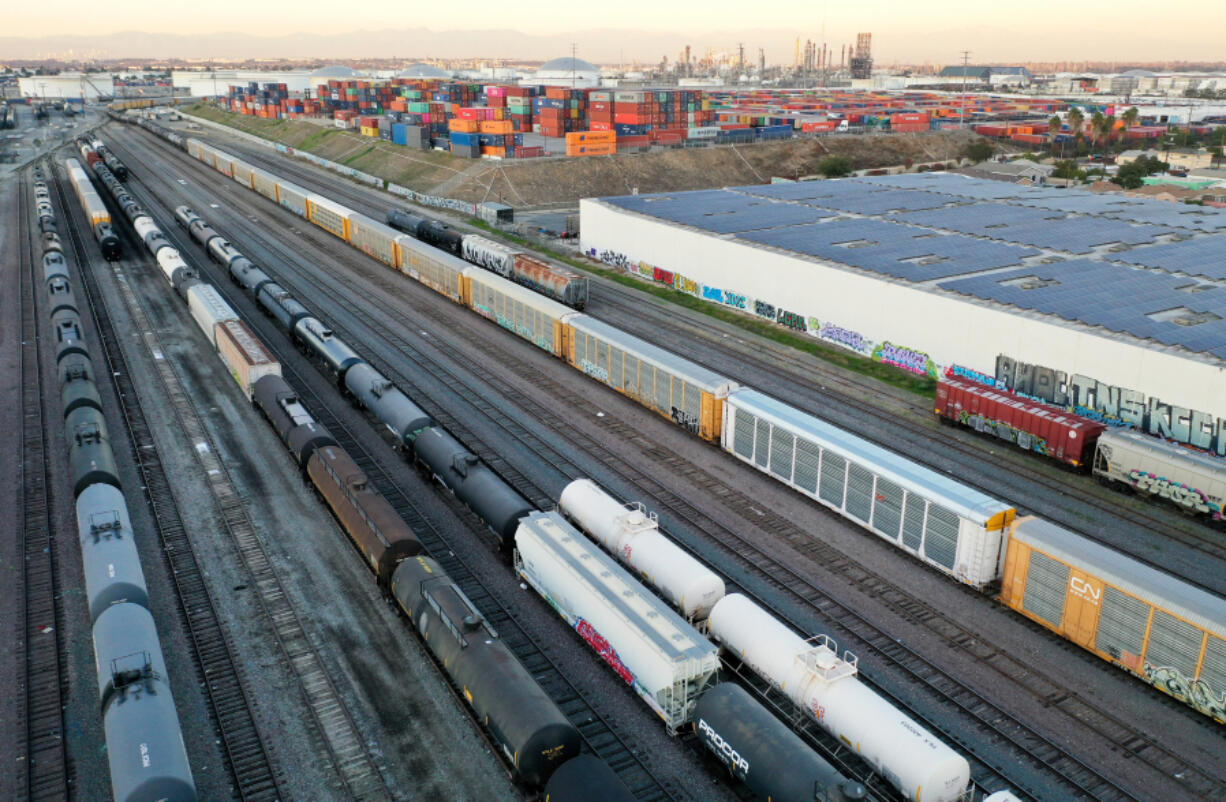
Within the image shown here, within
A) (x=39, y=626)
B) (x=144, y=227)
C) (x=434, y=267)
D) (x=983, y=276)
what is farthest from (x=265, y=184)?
(x=39, y=626)

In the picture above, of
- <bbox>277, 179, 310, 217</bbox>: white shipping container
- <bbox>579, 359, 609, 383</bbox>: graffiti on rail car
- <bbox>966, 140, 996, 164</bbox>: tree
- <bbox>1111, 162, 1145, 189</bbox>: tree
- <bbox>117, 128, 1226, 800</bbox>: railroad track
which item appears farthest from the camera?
<bbox>966, 140, 996, 164</bbox>: tree

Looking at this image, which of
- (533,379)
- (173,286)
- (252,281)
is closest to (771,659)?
(533,379)

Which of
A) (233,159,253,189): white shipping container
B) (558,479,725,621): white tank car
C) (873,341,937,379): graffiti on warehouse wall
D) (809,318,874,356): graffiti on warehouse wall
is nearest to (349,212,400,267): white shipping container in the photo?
(809,318,874,356): graffiti on warehouse wall

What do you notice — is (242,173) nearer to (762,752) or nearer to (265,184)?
(265,184)

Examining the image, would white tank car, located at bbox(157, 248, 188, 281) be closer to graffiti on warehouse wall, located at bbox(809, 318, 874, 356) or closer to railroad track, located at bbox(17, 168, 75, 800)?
railroad track, located at bbox(17, 168, 75, 800)

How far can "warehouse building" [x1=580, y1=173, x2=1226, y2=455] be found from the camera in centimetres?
3916

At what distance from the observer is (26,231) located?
88938mm

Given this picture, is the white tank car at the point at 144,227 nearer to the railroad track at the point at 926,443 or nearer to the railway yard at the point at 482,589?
the railway yard at the point at 482,589

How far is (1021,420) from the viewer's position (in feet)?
126

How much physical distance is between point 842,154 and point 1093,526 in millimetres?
119508

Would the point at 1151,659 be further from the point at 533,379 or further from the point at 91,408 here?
the point at 91,408

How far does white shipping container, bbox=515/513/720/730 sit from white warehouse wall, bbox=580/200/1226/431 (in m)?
28.1

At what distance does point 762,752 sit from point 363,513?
15.6 meters

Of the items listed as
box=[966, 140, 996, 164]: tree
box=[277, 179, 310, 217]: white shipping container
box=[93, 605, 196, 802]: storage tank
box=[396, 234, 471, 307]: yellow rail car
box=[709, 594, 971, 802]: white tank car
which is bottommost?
box=[709, 594, 971, 802]: white tank car
